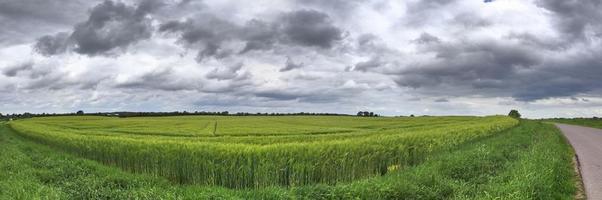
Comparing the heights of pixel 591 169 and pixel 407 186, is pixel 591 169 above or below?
above

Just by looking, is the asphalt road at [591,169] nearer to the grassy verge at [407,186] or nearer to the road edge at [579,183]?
the road edge at [579,183]

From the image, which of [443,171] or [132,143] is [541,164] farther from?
[132,143]

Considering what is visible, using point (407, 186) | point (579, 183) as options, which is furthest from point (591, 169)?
point (407, 186)

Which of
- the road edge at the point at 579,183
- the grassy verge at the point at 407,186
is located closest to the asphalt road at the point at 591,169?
the road edge at the point at 579,183

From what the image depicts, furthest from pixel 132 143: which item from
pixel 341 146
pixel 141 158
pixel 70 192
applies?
pixel 341 146

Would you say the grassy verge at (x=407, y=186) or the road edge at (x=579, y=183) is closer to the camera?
the grassy verge at (x=407, y=186)

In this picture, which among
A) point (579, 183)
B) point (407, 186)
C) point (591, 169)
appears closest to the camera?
point (407, 186)

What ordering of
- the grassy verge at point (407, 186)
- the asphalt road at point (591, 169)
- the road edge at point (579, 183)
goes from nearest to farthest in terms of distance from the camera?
the grassy verge at point (407, 186), the road edge at point (579, 183), the asphalt road at point (591, 169)

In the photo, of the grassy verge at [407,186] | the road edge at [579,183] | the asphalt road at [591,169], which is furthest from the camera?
the asphalt road at [591,169]

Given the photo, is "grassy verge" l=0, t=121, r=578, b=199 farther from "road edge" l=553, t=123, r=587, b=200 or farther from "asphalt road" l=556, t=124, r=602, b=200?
A: "asphalt road" l=556, t=124, r=602, b=200

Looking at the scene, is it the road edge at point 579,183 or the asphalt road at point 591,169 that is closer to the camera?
the road edge at point 579,183

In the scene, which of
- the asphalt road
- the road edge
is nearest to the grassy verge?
the road edge

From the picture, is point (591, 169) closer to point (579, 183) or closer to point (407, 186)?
point (579, 183)

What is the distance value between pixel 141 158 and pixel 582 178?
60.7 feet
